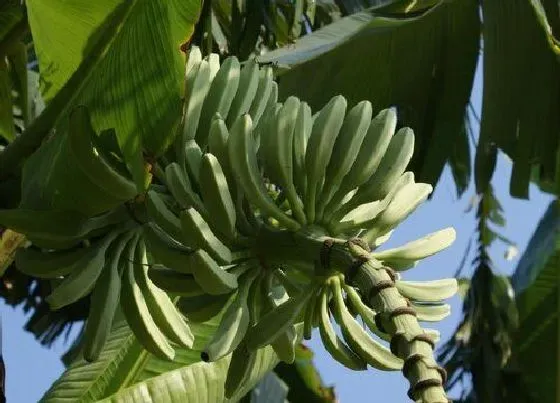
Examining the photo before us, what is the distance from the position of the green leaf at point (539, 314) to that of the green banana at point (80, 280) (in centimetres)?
→ 249

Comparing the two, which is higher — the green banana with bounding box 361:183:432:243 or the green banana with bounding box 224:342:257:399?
the green banana with bounding box 361:183:432:243

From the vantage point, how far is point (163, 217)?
35.2 inches

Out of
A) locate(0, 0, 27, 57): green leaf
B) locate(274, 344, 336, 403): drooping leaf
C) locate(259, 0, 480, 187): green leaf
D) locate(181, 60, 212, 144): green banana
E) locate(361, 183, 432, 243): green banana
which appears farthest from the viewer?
locate(274, 344, 336, 403): drooping leaf

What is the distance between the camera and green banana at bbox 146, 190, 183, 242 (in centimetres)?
89

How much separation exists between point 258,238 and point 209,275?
9cm

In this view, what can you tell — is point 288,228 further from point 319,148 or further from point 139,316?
point 139,316

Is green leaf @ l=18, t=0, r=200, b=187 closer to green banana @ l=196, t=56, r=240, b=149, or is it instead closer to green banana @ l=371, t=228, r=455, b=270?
green banana @ l=196, t=56, r=240, b=149

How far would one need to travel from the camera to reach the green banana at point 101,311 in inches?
36.1

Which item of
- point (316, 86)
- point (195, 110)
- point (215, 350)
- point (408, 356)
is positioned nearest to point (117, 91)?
point (195, 110)

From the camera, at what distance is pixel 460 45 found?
1.98 m

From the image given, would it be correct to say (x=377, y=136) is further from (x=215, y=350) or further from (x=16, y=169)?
(x=16, y=169)

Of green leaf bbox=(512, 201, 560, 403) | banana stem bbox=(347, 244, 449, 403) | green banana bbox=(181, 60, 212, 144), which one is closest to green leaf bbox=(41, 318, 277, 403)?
green banana bbox=(181, 60, 212, 144)

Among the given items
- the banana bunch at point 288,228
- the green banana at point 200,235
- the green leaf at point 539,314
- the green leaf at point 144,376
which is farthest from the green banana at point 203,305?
the green leaf at point 539,314

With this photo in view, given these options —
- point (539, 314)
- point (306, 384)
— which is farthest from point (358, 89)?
point (539, 314)
